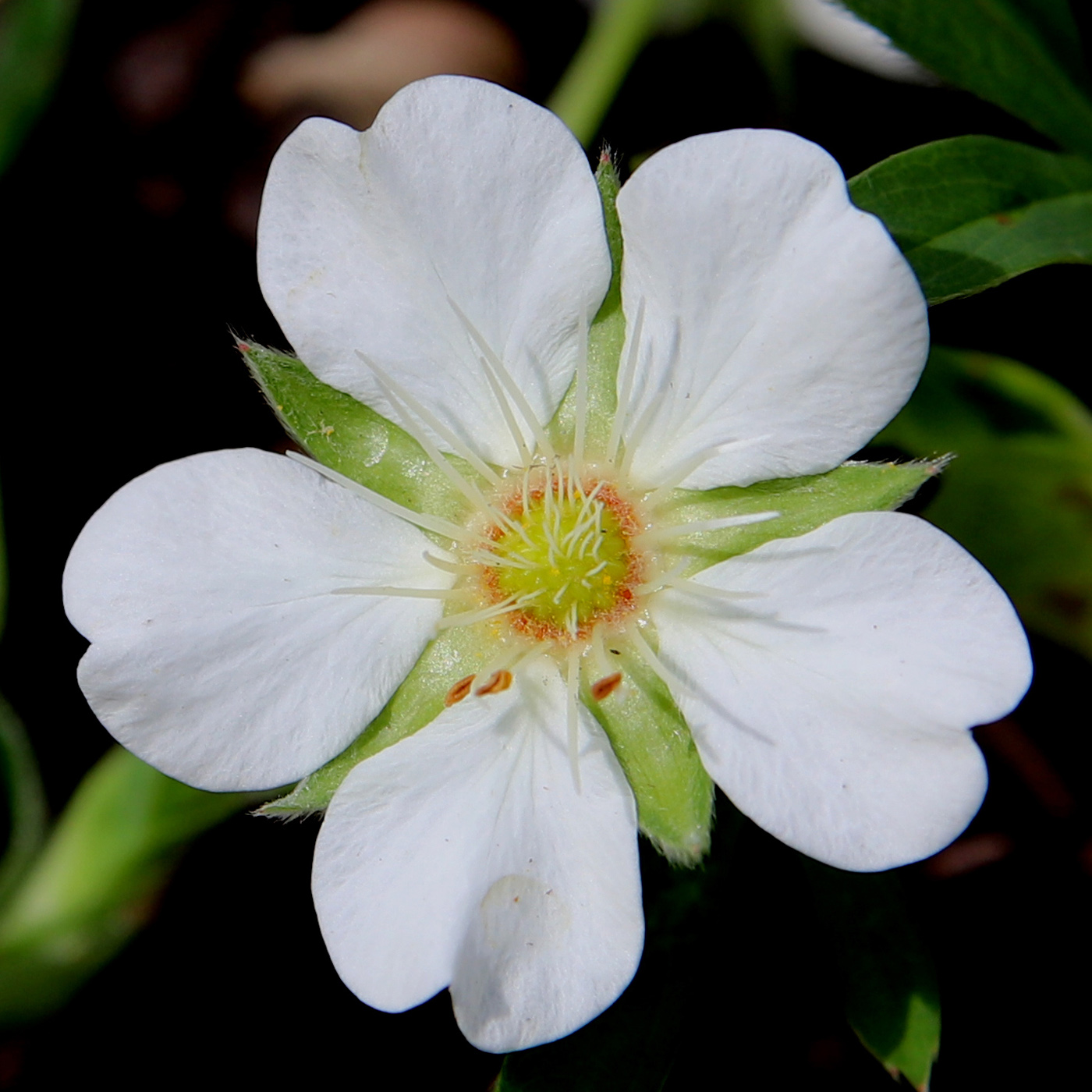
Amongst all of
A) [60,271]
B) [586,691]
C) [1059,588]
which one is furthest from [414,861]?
[60,271]

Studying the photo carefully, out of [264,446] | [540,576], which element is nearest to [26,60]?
[264,446]

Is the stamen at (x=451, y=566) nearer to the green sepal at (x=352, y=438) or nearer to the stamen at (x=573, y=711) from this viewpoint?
the green sepal at (x=352, y=438)

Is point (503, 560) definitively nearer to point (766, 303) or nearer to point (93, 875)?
point (766, 303)

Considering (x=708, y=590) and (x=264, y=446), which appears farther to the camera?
(x=264, y=446)

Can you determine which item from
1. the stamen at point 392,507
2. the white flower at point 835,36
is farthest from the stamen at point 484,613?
the white flower at point 835,36

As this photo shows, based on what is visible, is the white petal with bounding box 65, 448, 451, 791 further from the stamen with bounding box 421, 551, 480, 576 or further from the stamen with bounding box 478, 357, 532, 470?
the stamen with bounding box 478, 357, 532, 470
